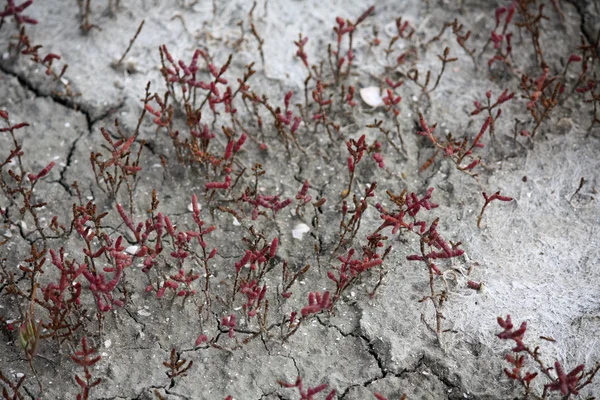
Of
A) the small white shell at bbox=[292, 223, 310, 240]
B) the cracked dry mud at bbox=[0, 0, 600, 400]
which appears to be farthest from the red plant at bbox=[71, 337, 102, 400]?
the small white shell at bbox=[292, 223, 310, 240]

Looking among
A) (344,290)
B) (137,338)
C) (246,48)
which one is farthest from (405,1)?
(137,338)

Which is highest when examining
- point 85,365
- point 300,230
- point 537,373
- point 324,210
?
point 324,210

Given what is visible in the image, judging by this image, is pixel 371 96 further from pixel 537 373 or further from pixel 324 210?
pixel 537 373

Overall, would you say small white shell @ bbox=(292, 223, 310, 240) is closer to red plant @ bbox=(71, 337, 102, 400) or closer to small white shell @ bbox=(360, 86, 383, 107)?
small white shell @ bbox=(360, 86, 383, 107)

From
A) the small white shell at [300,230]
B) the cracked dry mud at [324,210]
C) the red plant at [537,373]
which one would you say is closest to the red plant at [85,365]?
the cracked dry mud at [324,210]

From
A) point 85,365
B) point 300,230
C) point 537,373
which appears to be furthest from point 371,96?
point 85,365

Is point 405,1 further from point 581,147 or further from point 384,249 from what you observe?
point 384,249

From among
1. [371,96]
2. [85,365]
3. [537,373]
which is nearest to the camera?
[85,365]
